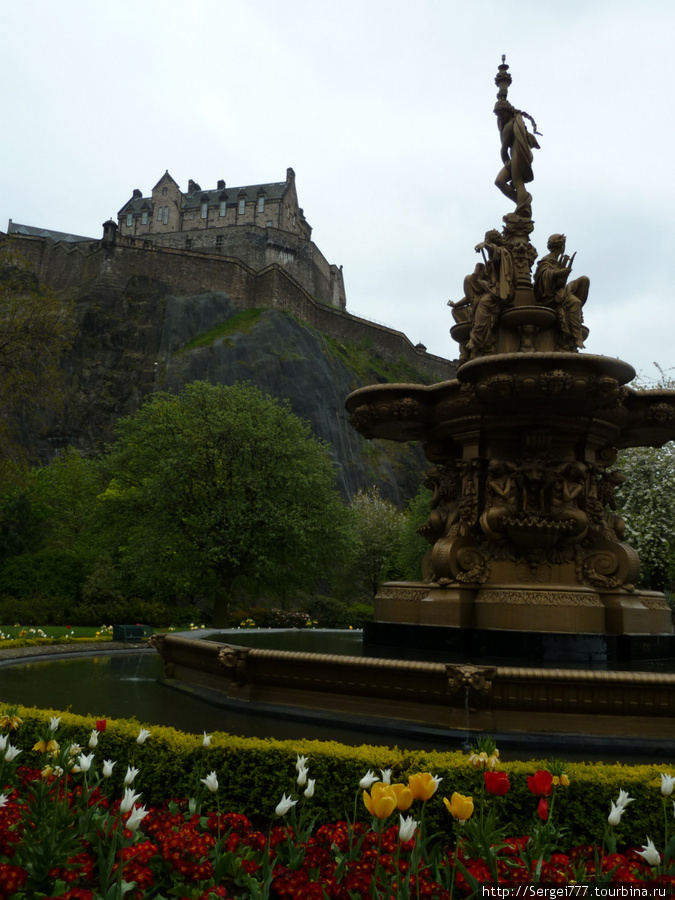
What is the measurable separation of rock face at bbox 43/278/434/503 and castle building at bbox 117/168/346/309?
16.7 meters

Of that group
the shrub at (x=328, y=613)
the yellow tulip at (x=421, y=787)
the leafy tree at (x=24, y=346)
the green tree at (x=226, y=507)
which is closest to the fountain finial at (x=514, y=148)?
the yellow tulip at (x=421, y=787)

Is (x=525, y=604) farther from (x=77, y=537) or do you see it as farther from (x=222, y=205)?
(x=222, y=205)

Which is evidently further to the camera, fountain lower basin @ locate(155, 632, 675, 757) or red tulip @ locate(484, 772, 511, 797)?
fountain lower basin @ locate(155, 632, 675, 757)

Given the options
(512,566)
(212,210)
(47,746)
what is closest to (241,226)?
(212,210)

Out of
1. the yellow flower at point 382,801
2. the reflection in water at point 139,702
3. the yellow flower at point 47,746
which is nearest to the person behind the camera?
the yellow flower at point 382,801

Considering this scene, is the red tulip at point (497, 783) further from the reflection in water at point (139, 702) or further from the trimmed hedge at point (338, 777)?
the reflection in water at point (139, 702)

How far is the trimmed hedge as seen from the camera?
425 centimetres

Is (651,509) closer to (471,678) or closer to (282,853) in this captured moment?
(471,678)

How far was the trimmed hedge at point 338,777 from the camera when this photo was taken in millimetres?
4250

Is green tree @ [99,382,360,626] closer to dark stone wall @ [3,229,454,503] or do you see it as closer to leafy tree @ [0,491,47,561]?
leafy tree @ [0,491,47,561]

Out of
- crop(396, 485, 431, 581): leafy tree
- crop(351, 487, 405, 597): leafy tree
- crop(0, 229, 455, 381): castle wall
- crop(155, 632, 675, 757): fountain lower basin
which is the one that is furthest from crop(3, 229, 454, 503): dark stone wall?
crop(155, 632, 675, 757): fountain lower basin

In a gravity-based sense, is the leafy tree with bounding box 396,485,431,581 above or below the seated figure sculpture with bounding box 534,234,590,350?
below

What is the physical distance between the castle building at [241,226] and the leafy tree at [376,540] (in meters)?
41.2

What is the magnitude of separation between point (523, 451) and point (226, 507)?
20.1 m
